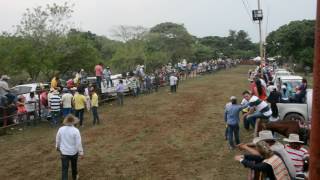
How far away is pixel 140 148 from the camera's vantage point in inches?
579

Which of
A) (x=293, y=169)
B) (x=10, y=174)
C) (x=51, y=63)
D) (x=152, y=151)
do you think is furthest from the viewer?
(x=51, y=63)

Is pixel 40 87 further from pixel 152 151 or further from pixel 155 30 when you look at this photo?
pixel 155 30

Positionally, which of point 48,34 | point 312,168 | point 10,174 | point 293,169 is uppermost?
point 48,34

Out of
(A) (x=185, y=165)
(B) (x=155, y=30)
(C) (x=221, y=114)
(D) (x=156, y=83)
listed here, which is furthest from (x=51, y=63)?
(B) (x=155, y=30)

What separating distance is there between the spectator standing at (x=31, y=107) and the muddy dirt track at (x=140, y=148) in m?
0.68

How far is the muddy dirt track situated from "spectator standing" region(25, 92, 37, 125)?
68 centimetres

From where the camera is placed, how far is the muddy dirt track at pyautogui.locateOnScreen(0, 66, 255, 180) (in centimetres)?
1209

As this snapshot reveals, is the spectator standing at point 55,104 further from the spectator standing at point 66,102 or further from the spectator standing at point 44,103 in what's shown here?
the spectator standing at point 44,103

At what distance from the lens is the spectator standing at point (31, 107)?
19672 millimetres

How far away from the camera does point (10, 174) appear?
1233cm

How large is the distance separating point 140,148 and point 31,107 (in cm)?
718

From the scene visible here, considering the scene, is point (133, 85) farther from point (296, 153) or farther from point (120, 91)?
point (296, 153)

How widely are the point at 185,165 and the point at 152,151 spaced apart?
200cm

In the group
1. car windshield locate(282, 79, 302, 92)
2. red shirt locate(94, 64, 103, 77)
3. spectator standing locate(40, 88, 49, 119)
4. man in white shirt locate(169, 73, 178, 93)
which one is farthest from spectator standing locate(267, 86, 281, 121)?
Result: man in white shirt locate(169, 73, 178, 93)
